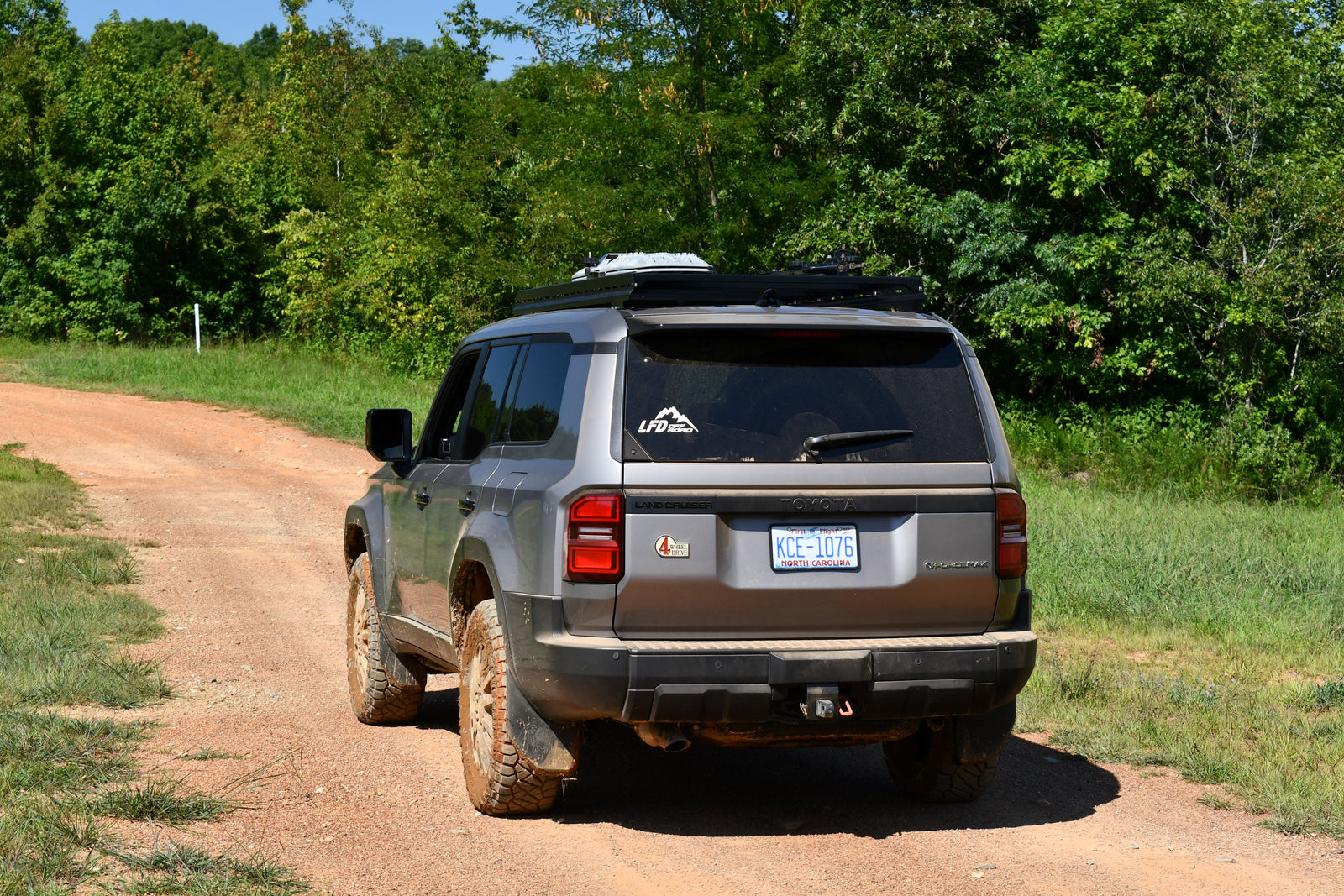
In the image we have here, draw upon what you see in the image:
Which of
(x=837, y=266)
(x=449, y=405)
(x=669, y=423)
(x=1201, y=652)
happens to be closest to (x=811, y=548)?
(x=669, y=423)

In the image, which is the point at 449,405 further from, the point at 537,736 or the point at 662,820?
the point at 662,820

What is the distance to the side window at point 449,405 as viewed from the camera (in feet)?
22.2

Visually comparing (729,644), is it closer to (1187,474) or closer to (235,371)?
(1187,474)

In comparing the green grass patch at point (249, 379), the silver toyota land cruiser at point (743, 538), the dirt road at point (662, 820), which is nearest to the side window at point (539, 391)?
the silver toyota land cruiser at point (743, 538)

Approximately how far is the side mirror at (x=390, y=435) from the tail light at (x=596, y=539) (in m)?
2.18

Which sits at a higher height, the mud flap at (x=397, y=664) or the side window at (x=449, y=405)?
the side window at (x=449, y=405)

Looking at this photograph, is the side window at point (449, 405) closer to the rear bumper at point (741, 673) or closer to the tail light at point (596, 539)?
the rear bumper at point (741, 673)

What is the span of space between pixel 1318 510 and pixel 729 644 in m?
16.4

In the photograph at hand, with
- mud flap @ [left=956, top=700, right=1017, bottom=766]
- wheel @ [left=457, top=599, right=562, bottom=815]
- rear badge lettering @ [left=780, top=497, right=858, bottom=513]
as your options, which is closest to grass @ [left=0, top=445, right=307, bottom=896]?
wheel @ [left=457, top=599, right=562, bottom=815]

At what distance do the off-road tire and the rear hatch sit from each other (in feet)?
2.59

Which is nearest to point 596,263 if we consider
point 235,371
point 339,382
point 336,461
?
point 336,461

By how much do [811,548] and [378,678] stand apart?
3.04m

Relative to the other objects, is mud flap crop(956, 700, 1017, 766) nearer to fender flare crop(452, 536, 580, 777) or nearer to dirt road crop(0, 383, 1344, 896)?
dirt road crop(0, 383, 1344, 896)

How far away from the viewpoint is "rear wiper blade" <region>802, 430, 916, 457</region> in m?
4.84
